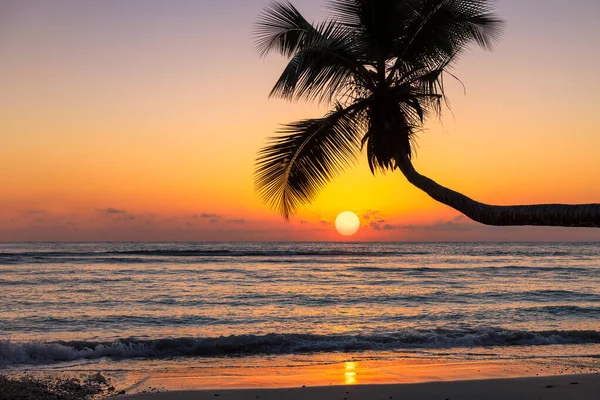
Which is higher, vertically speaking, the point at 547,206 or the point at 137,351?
the point at 547,206

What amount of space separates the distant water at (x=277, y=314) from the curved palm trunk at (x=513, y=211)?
27.0 feet

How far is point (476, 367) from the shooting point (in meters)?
11.1

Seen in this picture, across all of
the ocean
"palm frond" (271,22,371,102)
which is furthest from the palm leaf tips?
the ocean

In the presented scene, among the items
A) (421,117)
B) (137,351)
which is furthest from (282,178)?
(137,351)

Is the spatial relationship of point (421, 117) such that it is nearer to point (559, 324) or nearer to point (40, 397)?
point (40, 397)

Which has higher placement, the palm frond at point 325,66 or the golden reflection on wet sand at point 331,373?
the palm frond at point 325,66

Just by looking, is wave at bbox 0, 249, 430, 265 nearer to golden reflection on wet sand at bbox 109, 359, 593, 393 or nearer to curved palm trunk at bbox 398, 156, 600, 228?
golden reflection on wet sand at bbox 109, 359, 593, 393

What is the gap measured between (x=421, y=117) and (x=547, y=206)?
2.83 metres

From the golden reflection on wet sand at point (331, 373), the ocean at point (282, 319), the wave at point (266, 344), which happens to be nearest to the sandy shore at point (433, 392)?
the golden reflection on wet sand at point (331, 373)

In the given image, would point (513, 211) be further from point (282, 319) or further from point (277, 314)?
point (277, 314)

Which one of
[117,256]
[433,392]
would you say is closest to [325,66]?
[433,392]

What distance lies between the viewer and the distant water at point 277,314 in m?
13.7

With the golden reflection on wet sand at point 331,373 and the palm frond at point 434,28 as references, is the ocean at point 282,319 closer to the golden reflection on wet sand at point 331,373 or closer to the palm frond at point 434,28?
the golden reflection on wet sand at point 331,373

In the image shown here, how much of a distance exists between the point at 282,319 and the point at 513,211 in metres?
13.6
